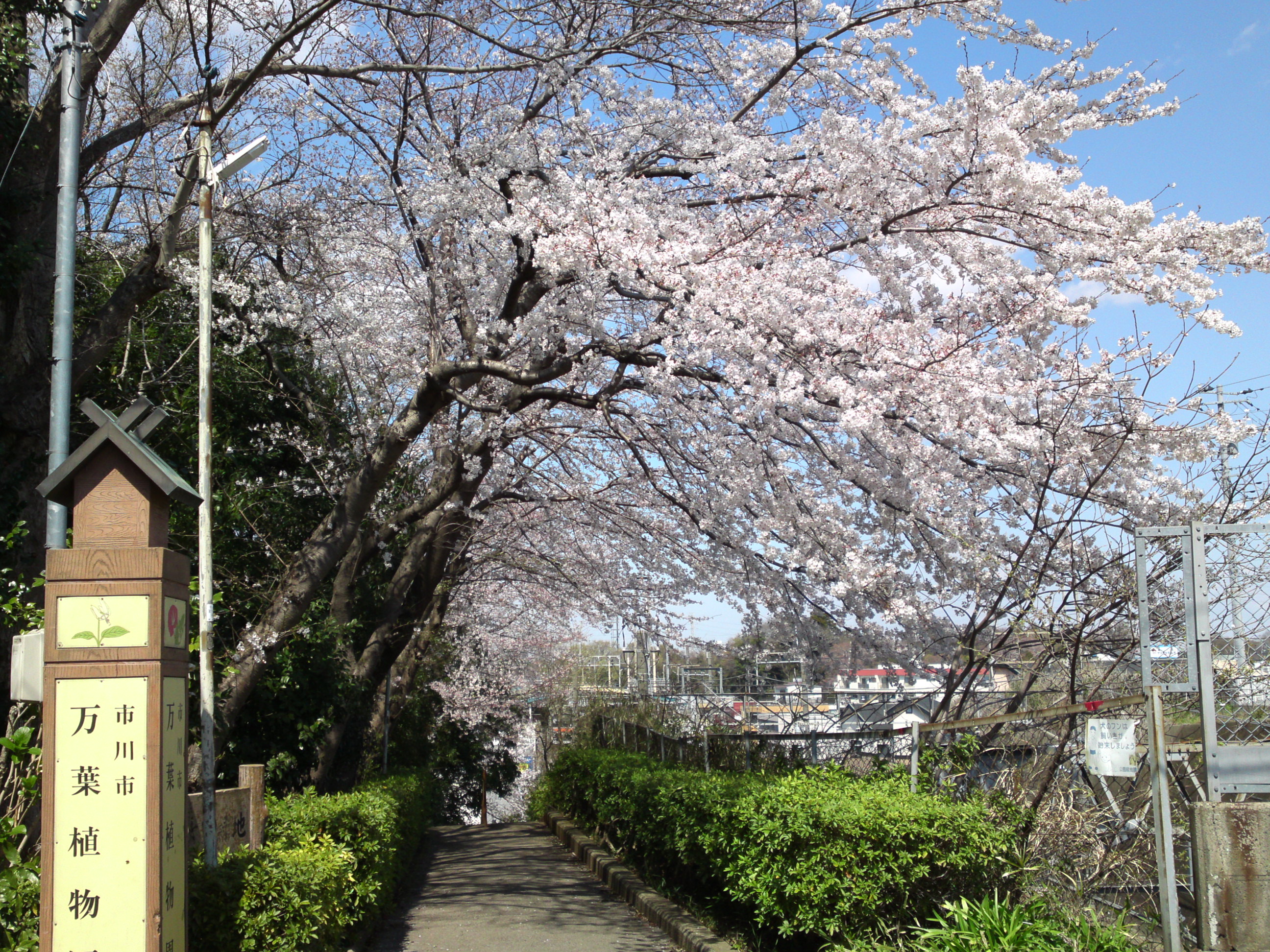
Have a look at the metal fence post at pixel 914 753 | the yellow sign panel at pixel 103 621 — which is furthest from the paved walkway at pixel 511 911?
the yellow sign panel at pixel 103 621

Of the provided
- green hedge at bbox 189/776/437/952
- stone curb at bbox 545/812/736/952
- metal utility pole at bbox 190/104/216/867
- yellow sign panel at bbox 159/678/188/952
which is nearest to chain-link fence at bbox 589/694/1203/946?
stone curb at bbox 545/812/736/952

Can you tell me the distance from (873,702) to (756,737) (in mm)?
1400

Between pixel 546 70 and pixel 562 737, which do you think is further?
pixel 562 737

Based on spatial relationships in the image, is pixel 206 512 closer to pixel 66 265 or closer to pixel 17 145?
pixel 66 265

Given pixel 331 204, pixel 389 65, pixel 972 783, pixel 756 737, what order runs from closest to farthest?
pixel 972 783 < pixel 389 65 < pixel 756 737 < pixel 331 204

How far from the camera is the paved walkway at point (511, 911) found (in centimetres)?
812

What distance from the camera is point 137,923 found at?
3.97 metres

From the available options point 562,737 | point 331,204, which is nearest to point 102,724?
point 331,204

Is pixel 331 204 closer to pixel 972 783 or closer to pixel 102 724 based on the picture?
pixel 102 724

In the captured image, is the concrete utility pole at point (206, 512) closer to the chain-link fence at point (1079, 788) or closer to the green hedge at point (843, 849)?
the green hedge at point (843, 849)

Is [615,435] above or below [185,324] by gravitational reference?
below

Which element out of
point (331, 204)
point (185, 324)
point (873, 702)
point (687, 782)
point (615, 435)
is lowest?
point (687, 782)

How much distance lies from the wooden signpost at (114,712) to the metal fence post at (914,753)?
4393 millimetres

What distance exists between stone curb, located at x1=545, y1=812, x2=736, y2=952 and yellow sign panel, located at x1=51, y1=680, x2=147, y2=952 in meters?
4.25
